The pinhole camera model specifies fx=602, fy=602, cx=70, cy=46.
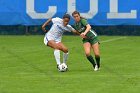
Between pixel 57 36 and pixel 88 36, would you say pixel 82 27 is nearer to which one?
pixel 88 36

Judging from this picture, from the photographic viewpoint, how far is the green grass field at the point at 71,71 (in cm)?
1323

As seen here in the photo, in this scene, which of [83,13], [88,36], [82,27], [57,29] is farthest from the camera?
[83,13]

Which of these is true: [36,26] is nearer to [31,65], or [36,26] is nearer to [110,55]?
[110,55]

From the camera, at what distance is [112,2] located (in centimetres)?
3077

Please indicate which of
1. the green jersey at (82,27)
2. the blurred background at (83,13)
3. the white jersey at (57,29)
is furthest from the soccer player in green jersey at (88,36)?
the blurred background at (83,13)

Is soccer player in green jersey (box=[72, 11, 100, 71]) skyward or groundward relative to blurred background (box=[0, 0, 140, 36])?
skyward

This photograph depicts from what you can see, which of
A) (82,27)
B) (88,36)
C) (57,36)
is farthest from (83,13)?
(82,27)

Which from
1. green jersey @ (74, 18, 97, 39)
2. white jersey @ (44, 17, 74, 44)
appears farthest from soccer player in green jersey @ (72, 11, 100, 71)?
white jersey @ (44, 17, 74, 44)

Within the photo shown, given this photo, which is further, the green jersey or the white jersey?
the white jersey

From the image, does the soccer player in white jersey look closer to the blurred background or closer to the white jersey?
the white jersey

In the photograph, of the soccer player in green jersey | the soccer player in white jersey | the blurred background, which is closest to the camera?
the soccer player in green jersey

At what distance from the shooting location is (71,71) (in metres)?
16.8

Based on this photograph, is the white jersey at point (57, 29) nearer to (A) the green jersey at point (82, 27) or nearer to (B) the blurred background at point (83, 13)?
(A) the green jersey at point (82, 27)

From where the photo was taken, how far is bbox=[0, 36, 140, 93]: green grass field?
13.2 meters
